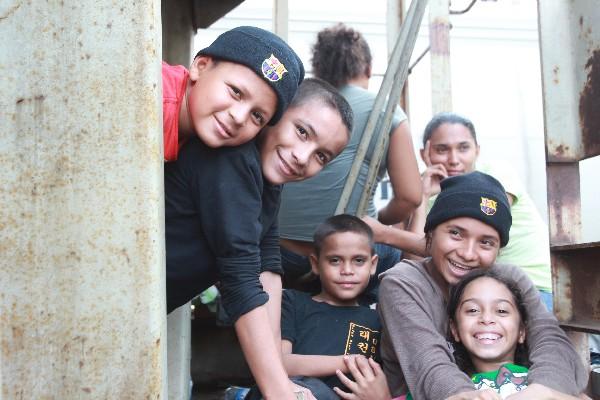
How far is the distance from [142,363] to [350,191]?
1811mm

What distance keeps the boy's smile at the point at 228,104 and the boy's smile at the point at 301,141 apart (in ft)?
0.73

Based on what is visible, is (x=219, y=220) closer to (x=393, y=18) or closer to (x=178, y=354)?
(x=178, y=354)

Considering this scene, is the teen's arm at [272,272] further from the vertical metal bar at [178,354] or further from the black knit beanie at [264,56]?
the vertical metal bar at [178,354]

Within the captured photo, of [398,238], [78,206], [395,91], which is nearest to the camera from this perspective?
[78,206]

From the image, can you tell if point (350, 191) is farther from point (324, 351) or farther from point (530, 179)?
point (530, 179)

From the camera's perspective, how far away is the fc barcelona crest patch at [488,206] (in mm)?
2617

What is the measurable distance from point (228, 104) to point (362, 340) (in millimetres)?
1300

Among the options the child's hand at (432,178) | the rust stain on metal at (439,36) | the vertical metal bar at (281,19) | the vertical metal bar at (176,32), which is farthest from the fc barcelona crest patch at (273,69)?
the rust stain on metal at (439,36)

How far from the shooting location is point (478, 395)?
1968mm

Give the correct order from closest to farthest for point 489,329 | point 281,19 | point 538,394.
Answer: point 538,394, point 489,329, point 281,19

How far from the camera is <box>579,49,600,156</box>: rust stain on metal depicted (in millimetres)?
2299

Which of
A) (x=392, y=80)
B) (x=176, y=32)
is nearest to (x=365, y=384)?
(x=392, y=80)


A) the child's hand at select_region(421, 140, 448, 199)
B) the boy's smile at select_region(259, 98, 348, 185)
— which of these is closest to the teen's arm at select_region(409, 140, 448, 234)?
the child's hand at select_region(421, 140, 448, 199)

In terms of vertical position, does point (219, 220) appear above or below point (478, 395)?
above
